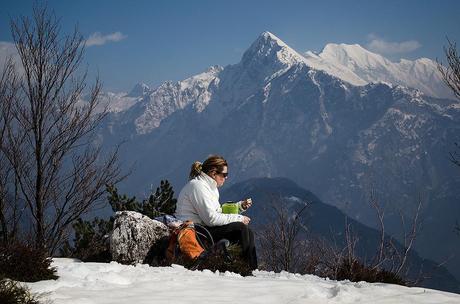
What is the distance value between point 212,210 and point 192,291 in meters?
2.01

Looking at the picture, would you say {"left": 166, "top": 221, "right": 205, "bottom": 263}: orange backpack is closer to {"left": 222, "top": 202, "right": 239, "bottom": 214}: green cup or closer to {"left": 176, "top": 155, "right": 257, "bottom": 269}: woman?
{"left": 176, "top": 155, "right": 257, "bottom": 269}: woman

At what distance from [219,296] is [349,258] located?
3.36 m

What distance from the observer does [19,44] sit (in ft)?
29.3

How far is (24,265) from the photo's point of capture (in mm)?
4711

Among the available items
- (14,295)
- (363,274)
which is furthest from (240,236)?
(14,295)

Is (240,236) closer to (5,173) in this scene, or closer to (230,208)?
(230,208)

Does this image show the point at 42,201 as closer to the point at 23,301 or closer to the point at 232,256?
the point at 232,256

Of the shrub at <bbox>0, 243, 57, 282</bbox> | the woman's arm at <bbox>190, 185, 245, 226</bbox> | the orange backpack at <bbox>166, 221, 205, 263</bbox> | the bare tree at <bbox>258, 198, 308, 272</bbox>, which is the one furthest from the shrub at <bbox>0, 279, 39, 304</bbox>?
the bare tree at <bbox>258, 198, 308, 272</bbox>

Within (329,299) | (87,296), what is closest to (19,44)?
(87,296)

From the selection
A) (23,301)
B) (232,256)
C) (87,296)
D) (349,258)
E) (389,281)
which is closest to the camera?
(23,301)

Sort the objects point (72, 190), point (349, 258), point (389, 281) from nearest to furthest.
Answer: point (389, 281)
point (349, 258)
point (72, 190)

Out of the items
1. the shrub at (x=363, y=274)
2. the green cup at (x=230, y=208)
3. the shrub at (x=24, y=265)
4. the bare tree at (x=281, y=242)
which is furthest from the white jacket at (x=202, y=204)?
the bare tree at (x=281, y=242)

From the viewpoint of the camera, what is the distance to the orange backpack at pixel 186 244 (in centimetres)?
621

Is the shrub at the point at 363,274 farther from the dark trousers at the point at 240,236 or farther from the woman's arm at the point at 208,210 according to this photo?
the woman's arm at the point at 208,210
